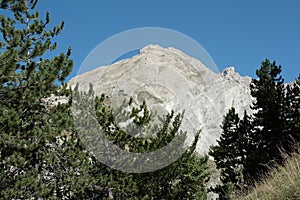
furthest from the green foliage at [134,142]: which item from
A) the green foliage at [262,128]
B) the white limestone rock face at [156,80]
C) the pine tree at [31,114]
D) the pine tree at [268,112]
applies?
the pine tree at [268,112]

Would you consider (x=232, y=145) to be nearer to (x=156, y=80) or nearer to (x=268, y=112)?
(x=268, y=112)

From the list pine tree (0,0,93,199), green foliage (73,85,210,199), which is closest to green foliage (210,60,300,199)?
green foliage (73,85,210,199)

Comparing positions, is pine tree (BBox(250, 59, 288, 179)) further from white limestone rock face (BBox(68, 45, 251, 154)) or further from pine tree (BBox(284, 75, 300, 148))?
white limestone rock face (BBox(68, 45, 251, 154))

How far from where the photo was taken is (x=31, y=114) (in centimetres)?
1045

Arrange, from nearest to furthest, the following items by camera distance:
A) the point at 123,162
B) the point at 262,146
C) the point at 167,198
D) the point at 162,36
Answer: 1. the point at 162,36
2. the point at 123,162
3. the point at 167,198
4. the point at 262,146

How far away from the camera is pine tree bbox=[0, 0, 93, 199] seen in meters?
9.08

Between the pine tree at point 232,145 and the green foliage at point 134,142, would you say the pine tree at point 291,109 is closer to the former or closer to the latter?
the pine tree at point 232,145

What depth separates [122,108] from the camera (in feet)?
58.1

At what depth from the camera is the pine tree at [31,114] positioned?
9.08m

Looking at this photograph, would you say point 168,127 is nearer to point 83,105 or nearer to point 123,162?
point 123,162

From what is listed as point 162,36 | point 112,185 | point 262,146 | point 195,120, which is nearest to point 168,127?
point 195,120

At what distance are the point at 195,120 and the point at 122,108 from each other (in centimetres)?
680

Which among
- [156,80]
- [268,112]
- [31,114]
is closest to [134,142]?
[156,80]

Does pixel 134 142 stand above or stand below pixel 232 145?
below
